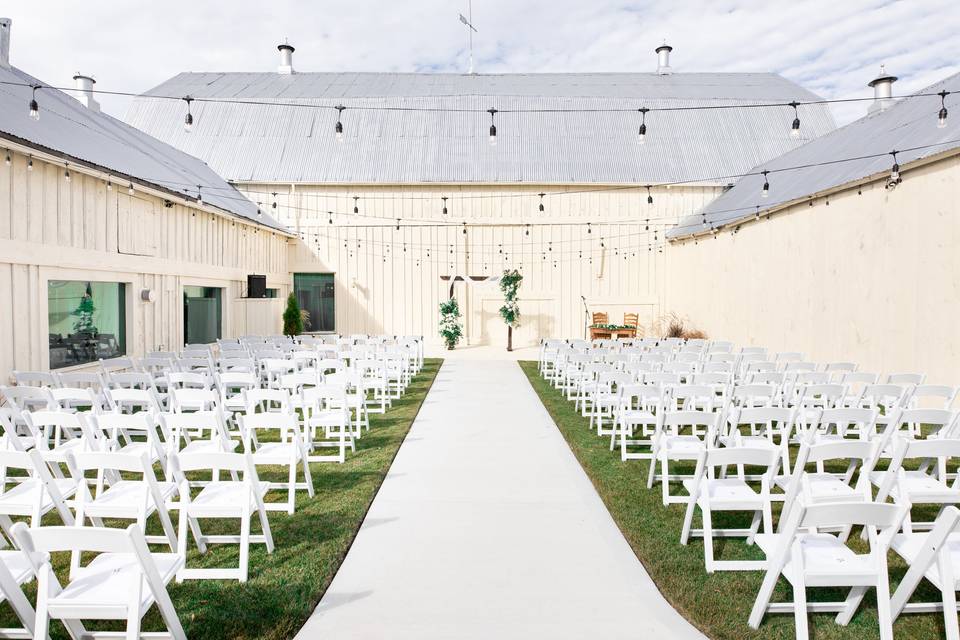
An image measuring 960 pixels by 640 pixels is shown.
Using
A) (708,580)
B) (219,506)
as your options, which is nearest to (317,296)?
(219,506)

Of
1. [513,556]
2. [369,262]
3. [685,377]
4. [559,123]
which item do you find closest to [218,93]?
[369,262]

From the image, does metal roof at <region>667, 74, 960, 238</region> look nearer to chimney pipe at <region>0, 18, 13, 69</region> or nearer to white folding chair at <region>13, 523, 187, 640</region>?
white folding chair at <region>13, 523, 187, 640</region>

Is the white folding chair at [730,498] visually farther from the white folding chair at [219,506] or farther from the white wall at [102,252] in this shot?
the white wall at [102,252]

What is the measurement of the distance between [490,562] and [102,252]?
974 centimetres

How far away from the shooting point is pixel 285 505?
4875mm

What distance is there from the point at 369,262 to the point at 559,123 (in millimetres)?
8772

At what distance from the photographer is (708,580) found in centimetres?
372

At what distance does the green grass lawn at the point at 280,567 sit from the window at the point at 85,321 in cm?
560

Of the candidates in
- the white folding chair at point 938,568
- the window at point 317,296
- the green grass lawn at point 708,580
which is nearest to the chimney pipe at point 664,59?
the window at point 317,296

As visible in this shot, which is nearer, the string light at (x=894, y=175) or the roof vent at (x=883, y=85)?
the string light at (x=894, y=175)

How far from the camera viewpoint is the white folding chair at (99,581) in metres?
2.40

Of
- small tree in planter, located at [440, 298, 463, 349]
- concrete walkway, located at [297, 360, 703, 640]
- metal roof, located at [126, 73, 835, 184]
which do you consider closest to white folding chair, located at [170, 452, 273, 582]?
concrete walkway, located at [297, 360, 703, 640]

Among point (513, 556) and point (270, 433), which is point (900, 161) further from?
point (270, 433)

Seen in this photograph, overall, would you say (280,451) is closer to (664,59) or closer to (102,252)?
(102,252)
